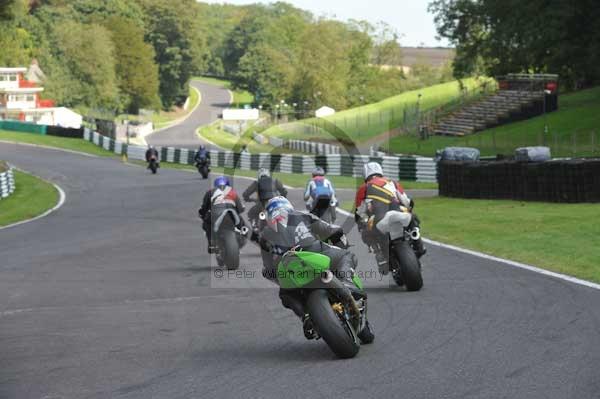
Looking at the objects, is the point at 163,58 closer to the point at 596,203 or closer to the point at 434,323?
the point at 596,203

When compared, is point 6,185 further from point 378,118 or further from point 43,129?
point 378,118

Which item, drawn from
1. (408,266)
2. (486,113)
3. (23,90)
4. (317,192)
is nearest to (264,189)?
(317,192)

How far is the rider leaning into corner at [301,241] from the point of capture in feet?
32.3

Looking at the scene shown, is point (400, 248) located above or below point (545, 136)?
below

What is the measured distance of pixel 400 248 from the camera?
13.3 metres

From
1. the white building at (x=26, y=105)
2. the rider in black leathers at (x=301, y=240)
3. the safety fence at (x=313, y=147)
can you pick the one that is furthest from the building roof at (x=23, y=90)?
the rider in black leathers at (x=301, y=240)

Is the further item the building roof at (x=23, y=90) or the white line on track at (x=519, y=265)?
the building roof at (x=23, y=90)

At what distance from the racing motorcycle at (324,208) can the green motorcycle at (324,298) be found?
769cm

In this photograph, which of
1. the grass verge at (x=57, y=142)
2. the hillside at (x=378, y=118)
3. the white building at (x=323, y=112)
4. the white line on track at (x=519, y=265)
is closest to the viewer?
the white line on track at (x=519, y=265)

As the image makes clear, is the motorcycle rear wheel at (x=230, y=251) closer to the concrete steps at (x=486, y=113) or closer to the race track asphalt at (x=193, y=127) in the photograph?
the concrete steps at (x=486, y=113)

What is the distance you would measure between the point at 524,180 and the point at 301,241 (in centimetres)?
1820

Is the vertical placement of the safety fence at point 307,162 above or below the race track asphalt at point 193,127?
below

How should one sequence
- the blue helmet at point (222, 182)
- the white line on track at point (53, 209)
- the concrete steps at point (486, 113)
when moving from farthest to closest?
the concrete steps at point (486, 113) < the white line on track at point (53, 209) < the blue helmet at point (222, 182)

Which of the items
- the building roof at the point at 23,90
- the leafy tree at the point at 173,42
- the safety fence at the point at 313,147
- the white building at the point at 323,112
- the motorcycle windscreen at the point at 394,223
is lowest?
the motorcycle windscreen at the point at 394,223
